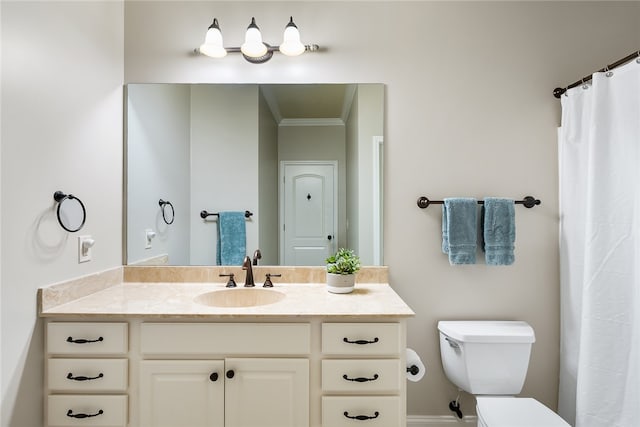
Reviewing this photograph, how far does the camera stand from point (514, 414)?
4.73ft

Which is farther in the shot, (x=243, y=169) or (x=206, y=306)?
(x=243, y=169)

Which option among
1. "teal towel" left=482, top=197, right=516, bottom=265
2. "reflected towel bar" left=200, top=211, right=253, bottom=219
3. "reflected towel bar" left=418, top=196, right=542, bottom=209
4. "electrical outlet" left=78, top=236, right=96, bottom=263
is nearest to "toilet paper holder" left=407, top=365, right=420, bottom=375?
A: "teal towel" left=482, top=197, right=516, bottom=265

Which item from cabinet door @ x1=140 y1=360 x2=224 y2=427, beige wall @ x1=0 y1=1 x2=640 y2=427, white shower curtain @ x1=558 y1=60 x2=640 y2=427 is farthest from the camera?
beige wall @ x1=0 y1=1 x2=640 y2=427

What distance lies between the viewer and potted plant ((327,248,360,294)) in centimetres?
163

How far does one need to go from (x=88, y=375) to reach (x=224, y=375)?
0.52 metres

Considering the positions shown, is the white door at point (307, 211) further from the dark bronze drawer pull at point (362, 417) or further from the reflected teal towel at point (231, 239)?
the dark bronze drawer pull at point (362, 417)

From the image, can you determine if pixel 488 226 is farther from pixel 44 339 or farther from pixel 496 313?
pixel 44 339

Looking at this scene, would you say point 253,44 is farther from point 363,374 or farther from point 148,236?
point 363,374

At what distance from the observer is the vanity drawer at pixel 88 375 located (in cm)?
130

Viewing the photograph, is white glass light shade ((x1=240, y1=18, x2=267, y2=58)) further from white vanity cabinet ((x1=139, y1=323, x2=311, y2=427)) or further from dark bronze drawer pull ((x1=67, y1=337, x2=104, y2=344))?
dark bronze drawer pull ((x1=67, y1=337, x2=104, y2=344))

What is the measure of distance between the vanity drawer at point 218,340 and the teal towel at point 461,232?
3.06 feet

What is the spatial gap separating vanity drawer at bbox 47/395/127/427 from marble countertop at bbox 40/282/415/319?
32cm

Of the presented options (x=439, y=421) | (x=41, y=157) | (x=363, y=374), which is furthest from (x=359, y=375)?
(x=41, y=157)

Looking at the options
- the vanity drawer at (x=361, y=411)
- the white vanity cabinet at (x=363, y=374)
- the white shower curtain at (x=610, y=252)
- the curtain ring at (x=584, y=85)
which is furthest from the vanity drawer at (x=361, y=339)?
the curtain ring at (x=584, y=85)
